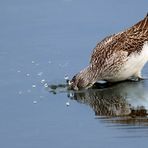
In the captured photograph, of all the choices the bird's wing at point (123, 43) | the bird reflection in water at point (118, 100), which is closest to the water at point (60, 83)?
the bird reflection in water at point (118, 100)

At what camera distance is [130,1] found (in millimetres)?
15719

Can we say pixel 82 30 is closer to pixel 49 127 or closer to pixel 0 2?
pixel 0 2

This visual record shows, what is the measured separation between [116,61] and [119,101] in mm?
998

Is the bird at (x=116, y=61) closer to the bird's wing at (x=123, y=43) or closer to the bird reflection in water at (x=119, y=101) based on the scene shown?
the bird's wing at (x=123, y=43)

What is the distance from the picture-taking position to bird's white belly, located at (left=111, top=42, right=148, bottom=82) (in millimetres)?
12172

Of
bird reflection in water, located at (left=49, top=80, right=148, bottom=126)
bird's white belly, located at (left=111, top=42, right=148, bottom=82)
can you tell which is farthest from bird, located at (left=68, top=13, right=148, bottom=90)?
bird reflection in water, located at (left=49, top=80, right=148, bottom=126)

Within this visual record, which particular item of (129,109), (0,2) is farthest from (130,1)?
(129,109)

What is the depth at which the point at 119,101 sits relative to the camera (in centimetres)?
1136

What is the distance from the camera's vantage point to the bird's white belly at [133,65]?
39.9ft

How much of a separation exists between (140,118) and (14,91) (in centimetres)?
228

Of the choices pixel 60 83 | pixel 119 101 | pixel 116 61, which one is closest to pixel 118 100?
pixel 119 101

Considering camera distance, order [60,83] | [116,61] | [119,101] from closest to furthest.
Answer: [119,101]
[116,61]
[60,83]

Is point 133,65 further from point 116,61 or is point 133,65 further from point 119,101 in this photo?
point 119,101

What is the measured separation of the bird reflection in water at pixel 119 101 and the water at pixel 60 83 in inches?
0.5
